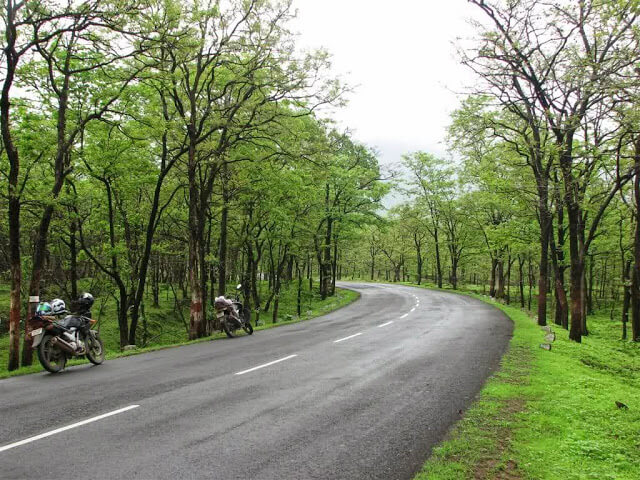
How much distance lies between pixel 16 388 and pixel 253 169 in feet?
43.9

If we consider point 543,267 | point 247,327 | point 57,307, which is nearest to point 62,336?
point 57,307

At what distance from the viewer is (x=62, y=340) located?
28.7ft

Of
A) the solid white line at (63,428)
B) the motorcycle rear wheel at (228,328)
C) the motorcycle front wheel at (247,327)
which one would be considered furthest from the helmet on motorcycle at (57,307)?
the motorcycle front wheel at (247,327)

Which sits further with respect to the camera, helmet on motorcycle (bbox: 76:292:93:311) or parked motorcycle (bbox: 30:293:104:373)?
helmet on motorcycle (bbox: 76:292:93:311)

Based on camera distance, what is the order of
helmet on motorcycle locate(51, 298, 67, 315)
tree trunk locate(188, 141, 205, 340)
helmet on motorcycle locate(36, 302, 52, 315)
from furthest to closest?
1. tree trunk locate(188, 141, 205, 340)
2. helmet on motorcycle locate(51, 298, 67, 315)
3. helmet on motorcycle locate(36, 302, 52, 315)

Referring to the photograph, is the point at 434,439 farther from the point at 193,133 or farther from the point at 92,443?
the point at 193,133

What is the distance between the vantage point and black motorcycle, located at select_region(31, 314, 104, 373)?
842 cm

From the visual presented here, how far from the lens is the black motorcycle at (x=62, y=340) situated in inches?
332

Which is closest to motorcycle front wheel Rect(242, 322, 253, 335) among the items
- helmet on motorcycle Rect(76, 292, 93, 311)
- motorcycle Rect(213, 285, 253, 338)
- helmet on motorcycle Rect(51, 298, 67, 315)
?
motorcycle Rect(213, 285, 253, 338)

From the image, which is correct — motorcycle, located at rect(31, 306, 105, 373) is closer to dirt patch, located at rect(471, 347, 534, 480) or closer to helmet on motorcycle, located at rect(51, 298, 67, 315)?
helmet on motorcycle, located at rect(51, 298, 67, 315)

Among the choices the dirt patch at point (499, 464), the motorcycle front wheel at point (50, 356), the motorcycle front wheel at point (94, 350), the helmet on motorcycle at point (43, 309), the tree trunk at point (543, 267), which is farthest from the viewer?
the tree trunk at point (543, 267)

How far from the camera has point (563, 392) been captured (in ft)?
23.5

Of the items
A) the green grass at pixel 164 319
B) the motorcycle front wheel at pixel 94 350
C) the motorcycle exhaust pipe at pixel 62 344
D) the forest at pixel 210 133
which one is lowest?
the green grass at pixel 164 319

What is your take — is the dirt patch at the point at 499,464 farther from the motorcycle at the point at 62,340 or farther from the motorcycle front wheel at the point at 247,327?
the motorcycle front wheel at the point at 247,327
